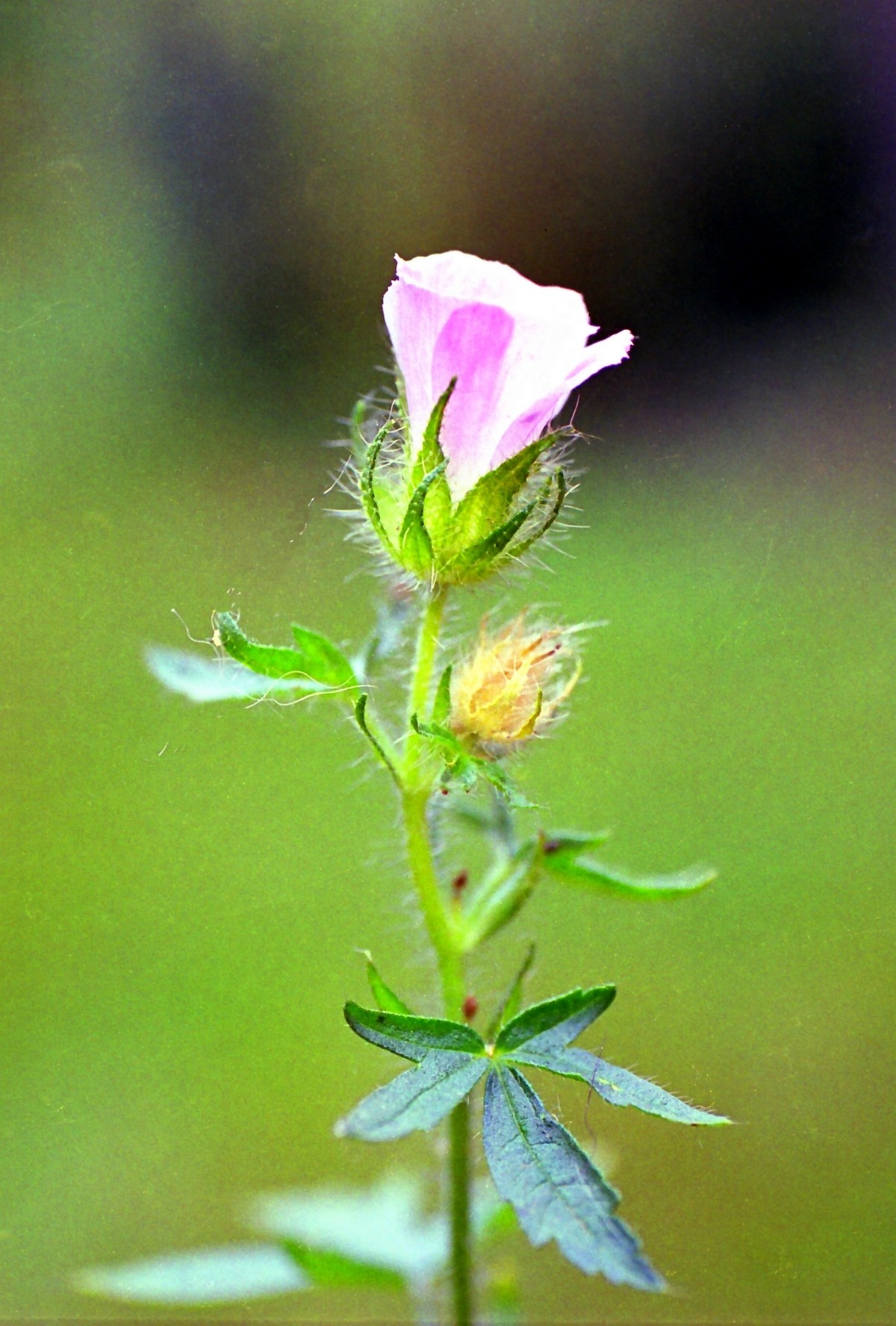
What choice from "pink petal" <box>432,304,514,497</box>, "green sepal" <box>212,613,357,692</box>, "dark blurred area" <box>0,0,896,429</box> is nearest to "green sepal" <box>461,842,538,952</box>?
"green sepal" <box>212,613,357,692</box>

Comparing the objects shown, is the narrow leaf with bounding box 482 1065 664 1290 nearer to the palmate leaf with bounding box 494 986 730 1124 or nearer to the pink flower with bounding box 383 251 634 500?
the palmate leaf with bounding box 494 986 730 1124

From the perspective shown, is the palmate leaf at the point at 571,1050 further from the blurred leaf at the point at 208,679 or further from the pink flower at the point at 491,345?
the pink flower at the point at 491,345

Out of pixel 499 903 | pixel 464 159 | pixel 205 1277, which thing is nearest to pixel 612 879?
pixel 499 903

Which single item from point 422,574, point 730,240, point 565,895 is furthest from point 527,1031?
point 730,240

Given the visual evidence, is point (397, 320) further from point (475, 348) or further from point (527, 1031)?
point (527, 1031)

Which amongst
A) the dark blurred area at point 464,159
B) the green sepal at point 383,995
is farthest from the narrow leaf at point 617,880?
the dark blurred area at point 464,159

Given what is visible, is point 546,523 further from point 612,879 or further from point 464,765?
point 612,879
